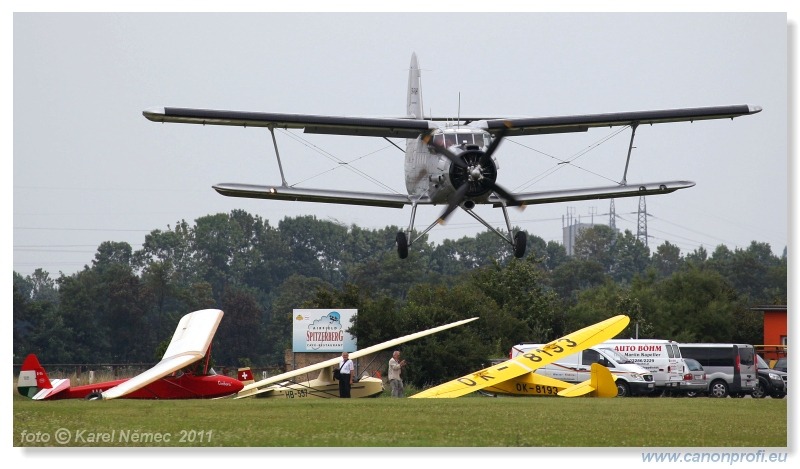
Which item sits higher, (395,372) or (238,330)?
(395,372)

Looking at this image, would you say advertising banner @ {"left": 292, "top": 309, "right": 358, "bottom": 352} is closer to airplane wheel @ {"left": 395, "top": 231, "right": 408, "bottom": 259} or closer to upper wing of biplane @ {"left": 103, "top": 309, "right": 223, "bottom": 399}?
upper wing of biplane @ {"left": 103, "top": 309, "right": 223, "bottom": 399}

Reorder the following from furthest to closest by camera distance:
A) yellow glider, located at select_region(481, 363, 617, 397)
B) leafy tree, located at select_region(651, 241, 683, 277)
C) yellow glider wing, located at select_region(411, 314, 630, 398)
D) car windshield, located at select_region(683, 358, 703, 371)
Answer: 1. leafy tree, located at select_region(651, 241, 683, 277)
2. car windshield, located at select_region(683, 358, 703, 371)
3. yellow glider, located at select_region(481, 363, 617, 397)
4. yellow glider wing, located at select_region(411, 314, 630, 398)

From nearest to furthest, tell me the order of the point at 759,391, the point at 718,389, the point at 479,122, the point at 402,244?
the point at 402,244
the point at 479,122
the point at 718,389
the point at 759,391

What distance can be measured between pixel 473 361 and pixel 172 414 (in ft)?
61.9

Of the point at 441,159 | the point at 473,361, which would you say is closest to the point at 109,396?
the point at 441,159

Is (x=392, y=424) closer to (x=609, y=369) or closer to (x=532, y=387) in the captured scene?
(x=532, y=387)

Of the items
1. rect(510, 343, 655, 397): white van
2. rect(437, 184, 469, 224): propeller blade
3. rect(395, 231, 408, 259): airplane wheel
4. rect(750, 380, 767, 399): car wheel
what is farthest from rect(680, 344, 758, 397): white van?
rect(437, 184, 469, 224): propeller blade

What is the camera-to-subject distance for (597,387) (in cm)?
2695

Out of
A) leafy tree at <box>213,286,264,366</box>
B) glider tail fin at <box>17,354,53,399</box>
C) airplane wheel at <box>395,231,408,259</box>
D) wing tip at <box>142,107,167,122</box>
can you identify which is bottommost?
leafy tree at <box>213,286,264,366</box>

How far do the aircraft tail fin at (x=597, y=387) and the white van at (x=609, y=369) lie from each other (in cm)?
418

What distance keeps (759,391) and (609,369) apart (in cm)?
794

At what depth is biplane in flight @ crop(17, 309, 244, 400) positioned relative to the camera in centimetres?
2386

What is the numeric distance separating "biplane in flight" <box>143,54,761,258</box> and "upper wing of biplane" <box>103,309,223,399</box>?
10.3ft

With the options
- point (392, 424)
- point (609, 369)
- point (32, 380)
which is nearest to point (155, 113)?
point (32, 380)
